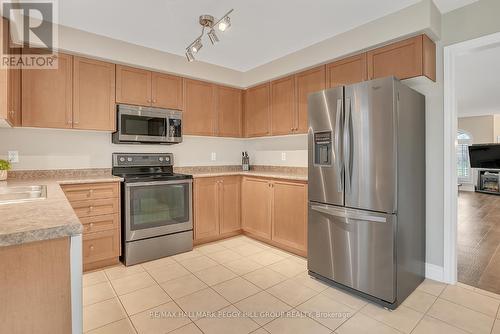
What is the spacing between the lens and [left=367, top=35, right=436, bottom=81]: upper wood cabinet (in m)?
2.39

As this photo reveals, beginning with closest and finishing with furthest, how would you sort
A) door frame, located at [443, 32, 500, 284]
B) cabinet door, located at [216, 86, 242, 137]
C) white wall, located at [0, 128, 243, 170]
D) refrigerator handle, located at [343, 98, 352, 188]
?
refrigerator handle, located at [343, 98, 352, 188]
door frame, located at [443, 32, 500, 284]
white wall, located at [0, 128, 243, 170]
cabinet door, located at [216, 86, 242, 137]

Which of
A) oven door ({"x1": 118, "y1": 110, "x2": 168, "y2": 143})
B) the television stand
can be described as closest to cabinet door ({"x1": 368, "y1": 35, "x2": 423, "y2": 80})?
oven door ({"x1": 118, "y1": 110, "x2": 168, "y2": 143})

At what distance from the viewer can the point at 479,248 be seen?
3428 mm

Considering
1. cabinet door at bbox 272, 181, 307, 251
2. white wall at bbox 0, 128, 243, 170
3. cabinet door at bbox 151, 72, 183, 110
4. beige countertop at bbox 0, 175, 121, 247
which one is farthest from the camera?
cabinet door at bbox 151, 72, 183, 110

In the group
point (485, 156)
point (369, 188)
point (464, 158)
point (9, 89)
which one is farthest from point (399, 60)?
point (464, 158)

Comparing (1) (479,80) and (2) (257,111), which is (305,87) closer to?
(2) (257,111)

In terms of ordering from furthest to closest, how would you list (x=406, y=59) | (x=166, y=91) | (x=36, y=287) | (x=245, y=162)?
(x=245, y=162), (x=166, y=91), (x=406, y=59), (x=36, y=287)

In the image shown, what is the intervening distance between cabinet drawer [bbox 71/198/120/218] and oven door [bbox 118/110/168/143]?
2.55 feet

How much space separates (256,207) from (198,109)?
5.32ft

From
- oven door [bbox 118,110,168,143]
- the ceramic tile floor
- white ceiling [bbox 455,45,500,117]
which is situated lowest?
the ceramic tile floor

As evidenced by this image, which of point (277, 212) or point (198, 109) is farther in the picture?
point (198, 109)

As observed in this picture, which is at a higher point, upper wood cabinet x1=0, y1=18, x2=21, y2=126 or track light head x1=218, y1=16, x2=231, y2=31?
track light head x1=218, y1=16, x2=231, y2=31

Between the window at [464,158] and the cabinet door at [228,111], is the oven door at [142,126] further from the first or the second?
the window at [464,158]

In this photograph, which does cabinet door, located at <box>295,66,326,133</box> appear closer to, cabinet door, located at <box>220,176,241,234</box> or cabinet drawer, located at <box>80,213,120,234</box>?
cabinet door, located at <box>220,176,241,234</box>
